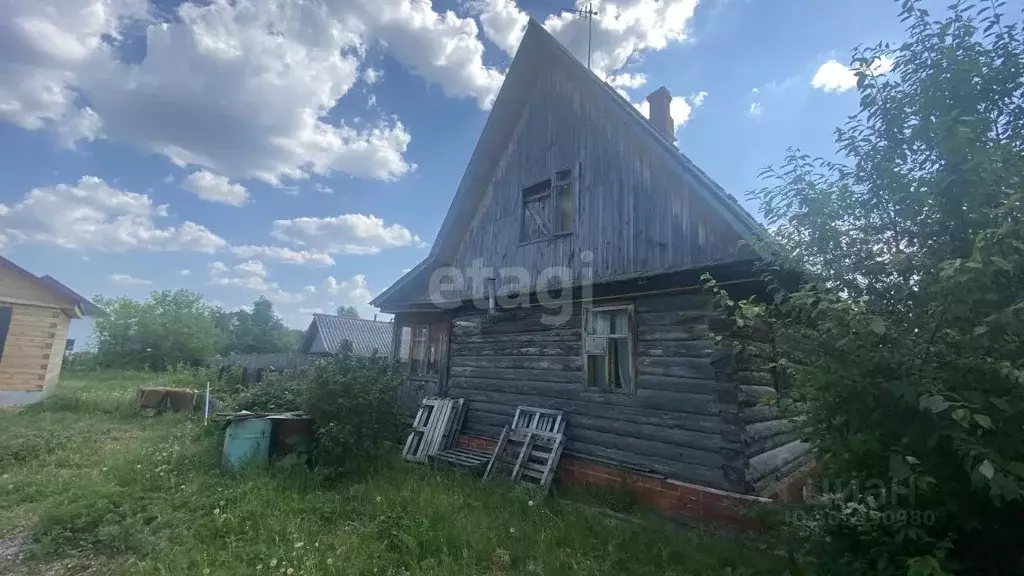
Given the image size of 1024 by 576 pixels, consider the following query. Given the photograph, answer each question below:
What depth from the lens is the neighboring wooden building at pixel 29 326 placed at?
46.5ft

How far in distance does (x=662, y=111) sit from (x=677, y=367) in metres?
6.55

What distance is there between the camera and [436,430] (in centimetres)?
920

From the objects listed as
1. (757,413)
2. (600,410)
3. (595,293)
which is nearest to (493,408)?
(600,410)

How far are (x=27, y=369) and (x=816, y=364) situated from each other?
20942 mm

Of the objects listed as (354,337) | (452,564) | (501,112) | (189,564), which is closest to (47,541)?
(189,564)

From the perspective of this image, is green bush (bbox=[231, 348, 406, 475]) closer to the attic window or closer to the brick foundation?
the brick foundation

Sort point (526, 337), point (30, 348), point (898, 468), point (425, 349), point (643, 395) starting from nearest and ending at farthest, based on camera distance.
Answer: point (898, 468) → point (643, 395) → point (526, 337) → point (425, 349) → point (30, 348)

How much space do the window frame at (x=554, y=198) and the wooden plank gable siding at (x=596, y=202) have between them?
0.18ft

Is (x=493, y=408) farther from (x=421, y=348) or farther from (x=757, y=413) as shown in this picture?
(x=757, y=413)

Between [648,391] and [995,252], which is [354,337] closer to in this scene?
[648,391]

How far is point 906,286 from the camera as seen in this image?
122 inches

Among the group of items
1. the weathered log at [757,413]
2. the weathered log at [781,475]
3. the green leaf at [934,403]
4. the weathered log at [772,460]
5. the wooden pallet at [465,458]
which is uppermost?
the green leaf at [934,403]

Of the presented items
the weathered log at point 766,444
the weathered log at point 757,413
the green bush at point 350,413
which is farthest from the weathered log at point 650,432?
the green bush at point 350,413

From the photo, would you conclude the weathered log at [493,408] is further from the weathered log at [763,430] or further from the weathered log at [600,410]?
the weathered log at [763,430]
